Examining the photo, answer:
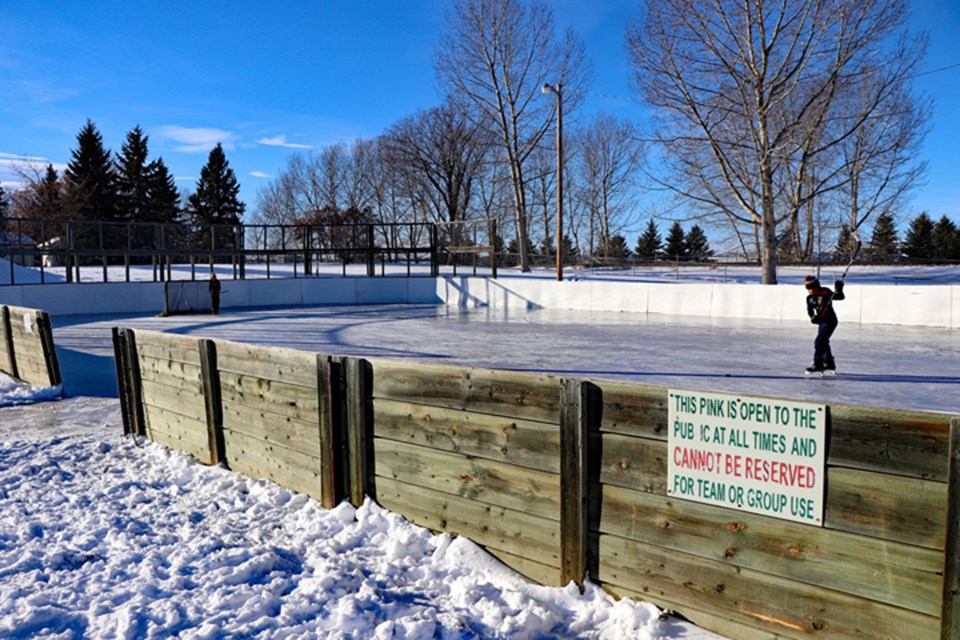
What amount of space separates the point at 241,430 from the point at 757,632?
494 cm

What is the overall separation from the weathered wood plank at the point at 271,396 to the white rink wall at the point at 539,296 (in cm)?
1990

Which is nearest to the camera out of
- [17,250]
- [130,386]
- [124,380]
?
[130,386]

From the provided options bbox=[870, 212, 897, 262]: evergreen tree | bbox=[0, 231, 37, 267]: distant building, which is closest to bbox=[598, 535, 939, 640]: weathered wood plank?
bbox=[0, 231, 37, 267]: distant building

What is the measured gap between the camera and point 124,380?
854 cm

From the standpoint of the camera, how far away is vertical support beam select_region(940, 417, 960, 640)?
9.66 feet

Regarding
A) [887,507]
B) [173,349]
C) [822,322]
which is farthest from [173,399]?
[822,322]

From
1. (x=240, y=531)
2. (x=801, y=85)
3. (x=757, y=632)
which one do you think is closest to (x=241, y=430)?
(x=240, y=531)

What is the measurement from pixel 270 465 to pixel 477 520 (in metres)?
2.49

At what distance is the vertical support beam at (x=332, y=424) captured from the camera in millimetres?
5574

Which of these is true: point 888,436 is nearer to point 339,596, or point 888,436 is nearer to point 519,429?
point 519,429

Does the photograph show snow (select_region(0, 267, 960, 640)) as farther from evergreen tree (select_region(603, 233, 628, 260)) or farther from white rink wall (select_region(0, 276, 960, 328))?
Answer: evergreen tree (select_region(603, 233, 628, 260))

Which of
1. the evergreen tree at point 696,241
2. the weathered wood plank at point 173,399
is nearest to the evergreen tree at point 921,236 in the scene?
the evergreen tree at point 696,241

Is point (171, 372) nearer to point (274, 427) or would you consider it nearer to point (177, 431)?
point (177, 431)

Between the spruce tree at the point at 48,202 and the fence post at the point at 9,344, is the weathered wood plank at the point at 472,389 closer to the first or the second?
the fence post at the point at 9,344
